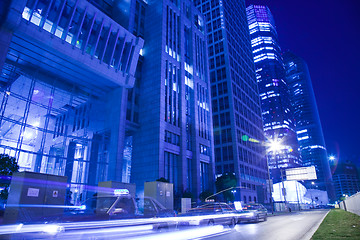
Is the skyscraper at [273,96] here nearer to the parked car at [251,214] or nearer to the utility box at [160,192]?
the parked car at [251,214]

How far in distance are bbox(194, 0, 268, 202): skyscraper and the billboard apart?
66.0ft

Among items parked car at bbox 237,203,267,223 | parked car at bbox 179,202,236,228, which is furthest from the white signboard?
parked car at bbox 237,203,267,223

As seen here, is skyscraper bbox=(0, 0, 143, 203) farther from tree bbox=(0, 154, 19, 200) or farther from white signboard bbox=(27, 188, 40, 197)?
white signboard bbox=(27, 188, 40, 197)

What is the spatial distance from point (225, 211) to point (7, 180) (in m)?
17.6

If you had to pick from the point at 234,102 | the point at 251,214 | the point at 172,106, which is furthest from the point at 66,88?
the point at 234,102

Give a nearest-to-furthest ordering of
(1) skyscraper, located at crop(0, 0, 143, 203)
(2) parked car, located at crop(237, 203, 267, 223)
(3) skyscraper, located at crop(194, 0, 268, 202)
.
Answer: (2) parked car, located at crop(237, 203, 267, 223)
(1) skyscraper, located at crop(0, 0, 143, 203)
(3) skyscraper, located at crop(194, 0, 268, 202)

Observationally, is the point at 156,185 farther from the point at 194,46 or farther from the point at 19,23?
the point at 194,46

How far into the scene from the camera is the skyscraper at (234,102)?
2655 inches

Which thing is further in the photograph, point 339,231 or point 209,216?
point 209,216

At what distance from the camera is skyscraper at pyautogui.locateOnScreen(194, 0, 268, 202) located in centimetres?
6744

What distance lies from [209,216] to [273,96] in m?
164

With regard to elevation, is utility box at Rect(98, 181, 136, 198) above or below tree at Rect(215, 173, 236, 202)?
below

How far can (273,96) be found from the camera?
6471 inches

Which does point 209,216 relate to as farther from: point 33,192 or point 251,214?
A: point 33,192
